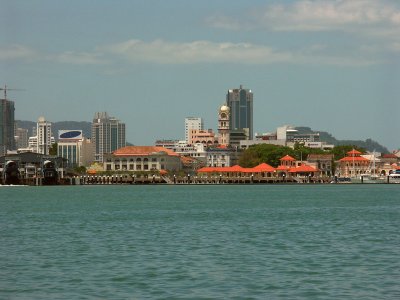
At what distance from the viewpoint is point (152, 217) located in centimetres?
8238

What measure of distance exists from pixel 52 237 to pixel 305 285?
2511 centimetres

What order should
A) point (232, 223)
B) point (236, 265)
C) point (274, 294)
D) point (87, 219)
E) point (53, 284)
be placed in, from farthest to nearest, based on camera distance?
point (87, 219)
point (232, 223)
point (236, 265)
point (53, 284)
point (274, 294)

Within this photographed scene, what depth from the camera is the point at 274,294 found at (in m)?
36.1

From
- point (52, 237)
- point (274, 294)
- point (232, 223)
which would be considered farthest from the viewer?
point (232, 223)

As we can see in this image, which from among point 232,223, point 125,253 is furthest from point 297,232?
point 125,253

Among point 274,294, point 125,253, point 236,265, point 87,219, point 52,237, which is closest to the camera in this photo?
point 274,294

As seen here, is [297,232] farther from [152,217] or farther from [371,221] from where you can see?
[152,217]

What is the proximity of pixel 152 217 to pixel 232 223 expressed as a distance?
38.1 ft

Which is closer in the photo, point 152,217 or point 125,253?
point 125,253

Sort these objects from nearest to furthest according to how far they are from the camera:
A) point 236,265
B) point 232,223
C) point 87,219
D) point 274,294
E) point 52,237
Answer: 1. point 274,294
2. point 236,265
3. point 52,237
4. point 232,223
5. point 87,219

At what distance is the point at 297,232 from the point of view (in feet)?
206

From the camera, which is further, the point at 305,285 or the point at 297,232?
the point at 297,232

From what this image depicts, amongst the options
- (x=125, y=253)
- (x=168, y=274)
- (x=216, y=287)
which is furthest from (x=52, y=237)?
(x=216, y=287)

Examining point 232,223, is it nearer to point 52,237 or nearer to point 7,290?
point 52,237
